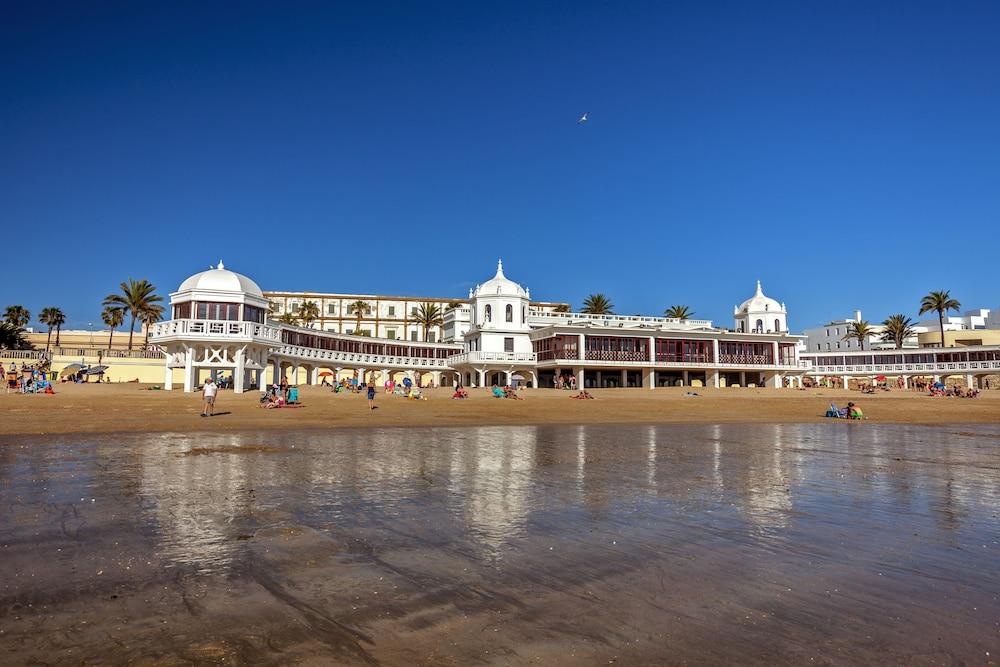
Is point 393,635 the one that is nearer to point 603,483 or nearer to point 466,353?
point 603,483

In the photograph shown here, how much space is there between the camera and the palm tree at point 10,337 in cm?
7294

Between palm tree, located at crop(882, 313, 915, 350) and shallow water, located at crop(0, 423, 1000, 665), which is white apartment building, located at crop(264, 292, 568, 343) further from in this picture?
shallow water, located at crop(0, 423, 1000, 665)

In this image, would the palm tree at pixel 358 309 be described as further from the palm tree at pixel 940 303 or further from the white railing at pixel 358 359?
the palm tree at pixel 940 303

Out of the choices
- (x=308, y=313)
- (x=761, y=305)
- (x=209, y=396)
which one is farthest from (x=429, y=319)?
(x=209, y=396)

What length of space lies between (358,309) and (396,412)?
81.5m

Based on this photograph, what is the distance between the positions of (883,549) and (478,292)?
61.3 m

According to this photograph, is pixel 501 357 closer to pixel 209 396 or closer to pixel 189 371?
pixel 189 371

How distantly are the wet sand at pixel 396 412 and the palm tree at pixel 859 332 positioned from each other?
56.1 meters

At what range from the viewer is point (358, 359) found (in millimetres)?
64938

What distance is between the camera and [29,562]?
5.70 metres

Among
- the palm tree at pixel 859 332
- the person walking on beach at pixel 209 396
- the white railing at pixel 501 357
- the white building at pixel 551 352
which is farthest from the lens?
the palm tree at pixel 859 332

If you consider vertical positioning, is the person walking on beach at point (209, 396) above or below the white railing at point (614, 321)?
below

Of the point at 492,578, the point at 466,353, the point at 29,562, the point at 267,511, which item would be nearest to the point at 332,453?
the point at 267,511

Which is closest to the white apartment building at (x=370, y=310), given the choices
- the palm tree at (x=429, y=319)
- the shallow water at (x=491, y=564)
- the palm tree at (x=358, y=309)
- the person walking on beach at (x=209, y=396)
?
the palm tree at (x=358, y=309)
